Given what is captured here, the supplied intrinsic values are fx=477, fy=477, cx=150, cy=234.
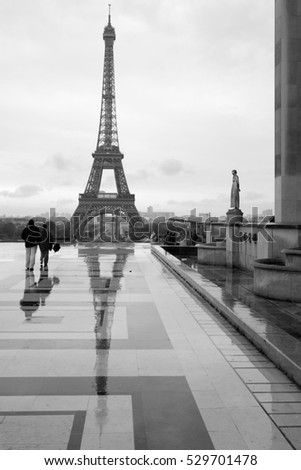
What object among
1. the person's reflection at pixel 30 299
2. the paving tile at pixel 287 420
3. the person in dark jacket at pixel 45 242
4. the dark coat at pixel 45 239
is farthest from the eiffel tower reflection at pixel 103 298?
the paving tile at pixel 287 420

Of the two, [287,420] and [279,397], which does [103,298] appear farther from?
[287,420]

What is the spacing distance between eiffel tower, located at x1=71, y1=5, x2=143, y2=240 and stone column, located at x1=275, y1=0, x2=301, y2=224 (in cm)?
5762

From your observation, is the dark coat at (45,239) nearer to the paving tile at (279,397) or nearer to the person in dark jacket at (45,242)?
the person in dark jacket at (45,242)

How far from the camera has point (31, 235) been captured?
16.1 meters

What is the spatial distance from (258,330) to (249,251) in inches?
380

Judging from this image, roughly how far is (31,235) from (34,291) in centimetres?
427

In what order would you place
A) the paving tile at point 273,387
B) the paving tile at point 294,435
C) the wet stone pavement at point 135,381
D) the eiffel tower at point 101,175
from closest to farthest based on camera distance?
the paving tile at point 294,435 < the wet stone pavement at point 135,381 < the paving tile at point 273,387 < the eiffel tower at point 101,175

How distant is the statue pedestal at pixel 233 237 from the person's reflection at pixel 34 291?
7.17m

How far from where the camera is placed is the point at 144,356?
266 inches

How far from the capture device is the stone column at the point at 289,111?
48.0ft

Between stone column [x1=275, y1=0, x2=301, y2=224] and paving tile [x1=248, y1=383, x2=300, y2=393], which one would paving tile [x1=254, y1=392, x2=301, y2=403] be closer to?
paving tile [x1=248, y1=383, x2=300, y2=393]

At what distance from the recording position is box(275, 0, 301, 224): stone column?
576 inches

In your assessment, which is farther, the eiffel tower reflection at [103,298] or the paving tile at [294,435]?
the eiffel tower reflection at [103,298]
